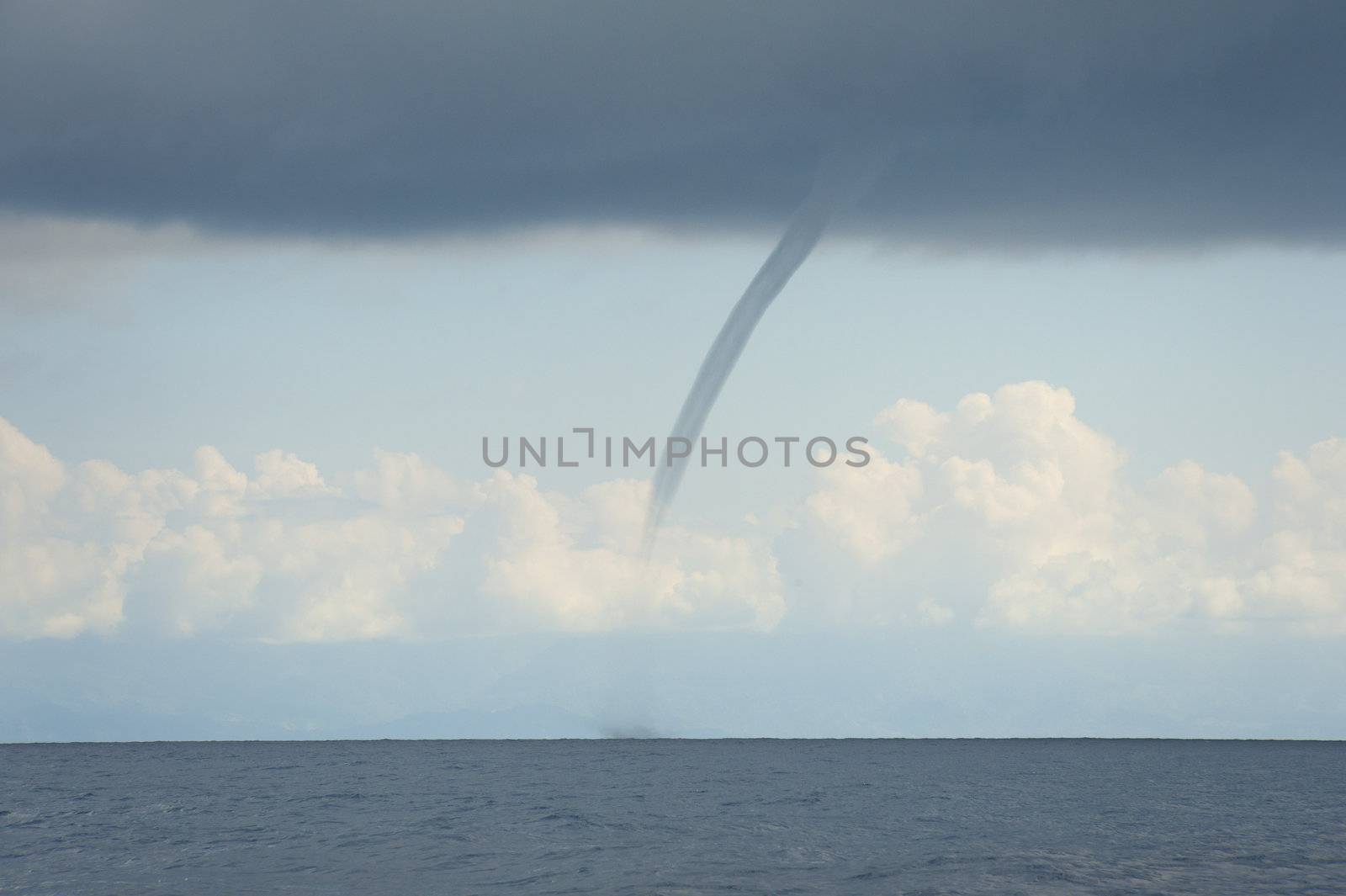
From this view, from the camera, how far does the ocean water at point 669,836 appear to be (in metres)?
50.6

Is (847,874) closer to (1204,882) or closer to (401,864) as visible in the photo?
(1204,882)

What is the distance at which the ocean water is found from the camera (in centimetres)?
5062

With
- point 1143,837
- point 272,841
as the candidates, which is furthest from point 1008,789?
point 272,841

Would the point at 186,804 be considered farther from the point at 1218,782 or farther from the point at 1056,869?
the point at 1218,782

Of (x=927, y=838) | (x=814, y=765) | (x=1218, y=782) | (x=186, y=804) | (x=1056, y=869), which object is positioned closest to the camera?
(x=1056, y=869)

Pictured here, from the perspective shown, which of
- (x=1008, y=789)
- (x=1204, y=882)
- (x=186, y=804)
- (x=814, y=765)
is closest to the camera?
(x=1204, y=882)

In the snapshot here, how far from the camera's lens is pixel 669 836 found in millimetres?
68500

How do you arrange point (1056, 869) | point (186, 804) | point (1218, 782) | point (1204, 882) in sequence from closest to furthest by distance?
→ 1. point (1204, 882)
2. point (1056, 869)
3. point (186, 804)
4. point (1218, 782)

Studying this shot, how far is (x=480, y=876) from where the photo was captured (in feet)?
172

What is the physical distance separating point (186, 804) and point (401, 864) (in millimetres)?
52135

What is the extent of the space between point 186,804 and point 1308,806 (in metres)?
99.3

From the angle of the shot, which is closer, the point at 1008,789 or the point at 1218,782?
the point at 1008,789

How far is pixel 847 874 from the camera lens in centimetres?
5209

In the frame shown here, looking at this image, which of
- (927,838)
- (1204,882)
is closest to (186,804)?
(927,838)
